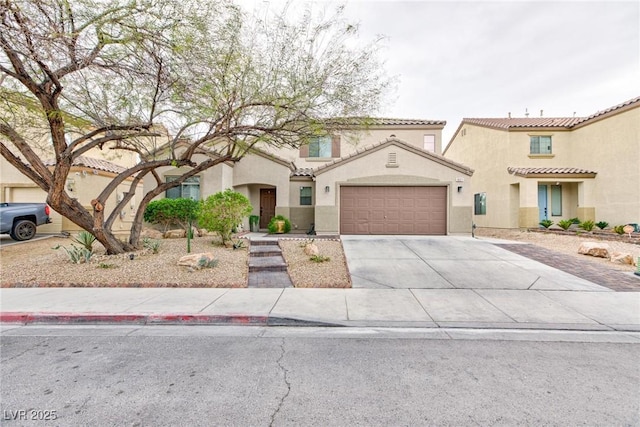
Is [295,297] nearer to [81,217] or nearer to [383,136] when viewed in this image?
[81,217]

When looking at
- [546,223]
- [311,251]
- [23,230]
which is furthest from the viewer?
[546,223]

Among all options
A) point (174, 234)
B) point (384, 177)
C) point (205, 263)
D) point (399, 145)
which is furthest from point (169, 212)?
point (399, 145)

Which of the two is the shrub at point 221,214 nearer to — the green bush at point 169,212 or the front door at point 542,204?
the green bush at point 169,212

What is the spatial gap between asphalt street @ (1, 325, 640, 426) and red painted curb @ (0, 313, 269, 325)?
11.5 inches

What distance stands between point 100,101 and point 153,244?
455 centimetres

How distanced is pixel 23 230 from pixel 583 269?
64.6 ft

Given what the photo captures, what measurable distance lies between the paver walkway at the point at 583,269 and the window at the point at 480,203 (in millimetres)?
9221

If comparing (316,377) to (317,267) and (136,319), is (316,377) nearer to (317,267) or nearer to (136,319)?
(136,319)

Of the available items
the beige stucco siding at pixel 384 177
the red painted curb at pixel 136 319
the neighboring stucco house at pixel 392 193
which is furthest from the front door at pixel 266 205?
the red painted curb at pixel 136 319

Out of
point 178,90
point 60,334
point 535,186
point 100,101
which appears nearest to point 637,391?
point 60,334

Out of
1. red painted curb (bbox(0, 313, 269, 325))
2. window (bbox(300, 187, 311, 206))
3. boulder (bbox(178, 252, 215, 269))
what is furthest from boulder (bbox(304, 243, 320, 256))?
window (bbox(300, 187, 311, 206))

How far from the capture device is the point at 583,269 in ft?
28.1

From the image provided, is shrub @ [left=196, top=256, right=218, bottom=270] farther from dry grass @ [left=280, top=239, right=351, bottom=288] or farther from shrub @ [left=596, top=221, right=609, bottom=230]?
shrub @ [left=596, top=221, right=609, bottom=230]

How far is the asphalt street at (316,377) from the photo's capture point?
277cm
